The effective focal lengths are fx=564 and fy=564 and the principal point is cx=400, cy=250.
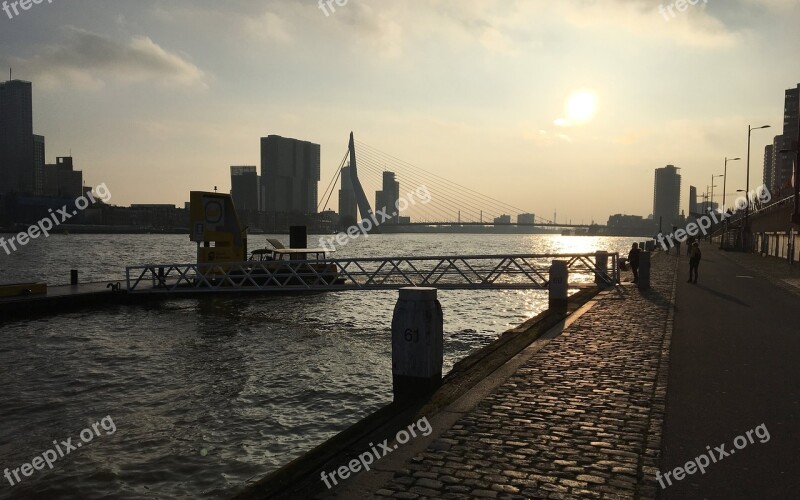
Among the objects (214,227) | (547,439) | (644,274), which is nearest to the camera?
(547,439)

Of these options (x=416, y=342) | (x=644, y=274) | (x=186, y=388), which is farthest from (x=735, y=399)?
(x=644, y=274)

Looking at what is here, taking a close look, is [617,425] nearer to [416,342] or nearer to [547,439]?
[547,439]

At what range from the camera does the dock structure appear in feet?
17.2

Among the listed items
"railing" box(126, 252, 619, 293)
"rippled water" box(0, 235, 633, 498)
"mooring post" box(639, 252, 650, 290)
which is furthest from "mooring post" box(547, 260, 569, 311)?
"mooring post" box(639, 252, 650, 290)

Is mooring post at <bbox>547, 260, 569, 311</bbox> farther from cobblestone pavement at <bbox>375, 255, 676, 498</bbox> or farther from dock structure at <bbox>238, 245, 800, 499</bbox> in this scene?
cobblestone pavement at <bbox>375, 255, 676, 498</bbox>

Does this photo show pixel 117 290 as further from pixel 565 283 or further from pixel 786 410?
pixel 786 410

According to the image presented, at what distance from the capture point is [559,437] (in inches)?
251

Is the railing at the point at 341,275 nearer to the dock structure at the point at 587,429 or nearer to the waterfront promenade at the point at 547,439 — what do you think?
the dock structure at the point at 587,429

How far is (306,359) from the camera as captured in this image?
52.1 ft

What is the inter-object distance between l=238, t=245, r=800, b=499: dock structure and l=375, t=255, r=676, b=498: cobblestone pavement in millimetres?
20

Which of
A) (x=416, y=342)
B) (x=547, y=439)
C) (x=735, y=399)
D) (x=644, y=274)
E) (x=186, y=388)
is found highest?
(x=644, y=274)

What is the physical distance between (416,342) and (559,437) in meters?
2.82

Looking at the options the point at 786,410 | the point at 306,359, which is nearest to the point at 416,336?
the point at 786,410

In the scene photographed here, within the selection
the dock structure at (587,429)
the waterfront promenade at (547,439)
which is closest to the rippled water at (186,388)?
the dock structure at (587,429)
